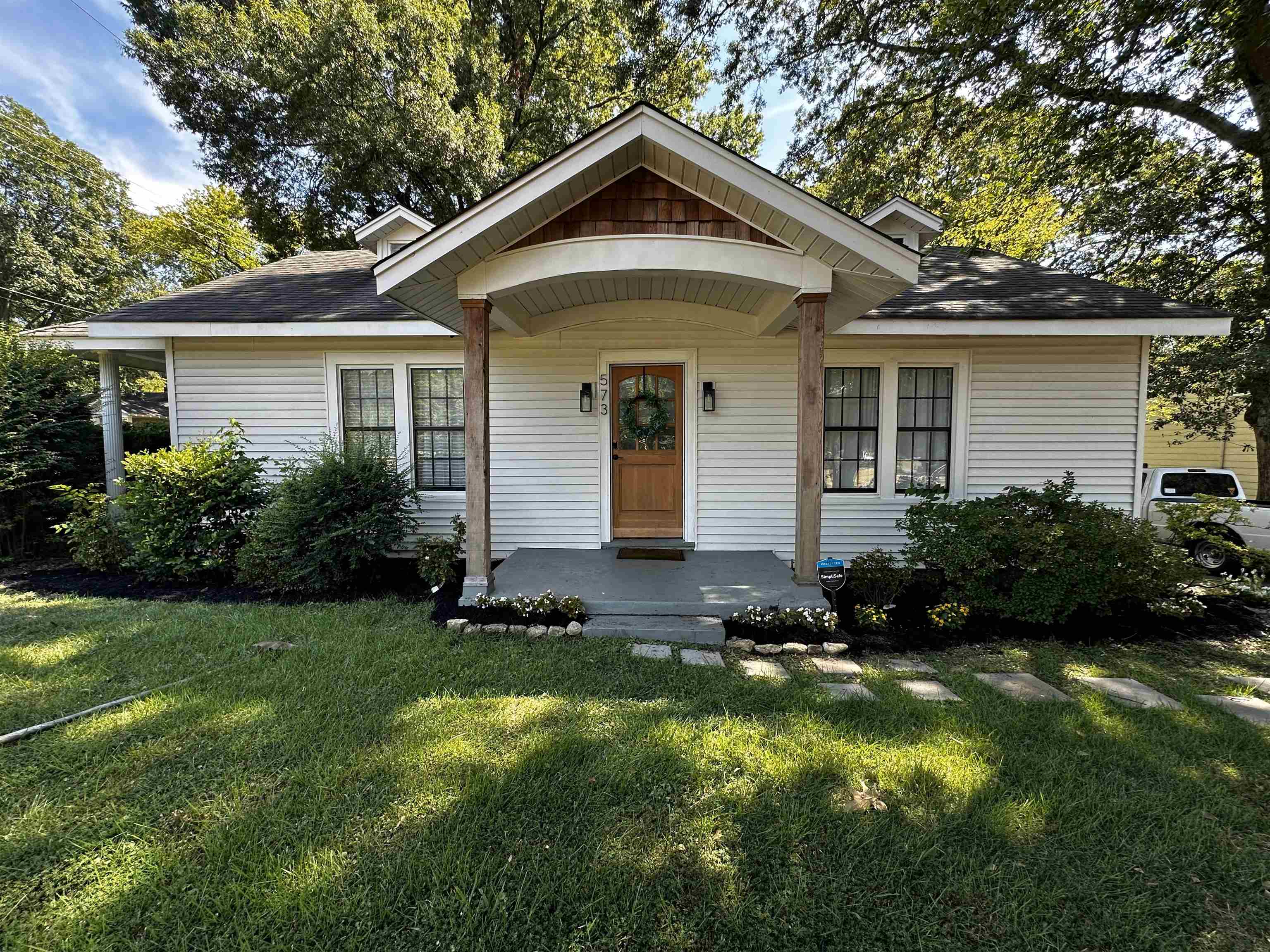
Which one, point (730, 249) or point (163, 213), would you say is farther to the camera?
point (163, 213)

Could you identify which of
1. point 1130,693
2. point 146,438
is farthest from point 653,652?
point 146,438

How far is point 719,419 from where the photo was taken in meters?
6.20

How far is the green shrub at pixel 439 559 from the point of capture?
17.4 ft

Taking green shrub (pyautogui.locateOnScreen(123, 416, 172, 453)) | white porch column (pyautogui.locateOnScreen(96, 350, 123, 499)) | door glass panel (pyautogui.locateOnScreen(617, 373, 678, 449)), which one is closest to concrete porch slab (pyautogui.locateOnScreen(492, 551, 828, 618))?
door glass panel (pyautogui.locateOnScreen(617, 373, 678, 449))

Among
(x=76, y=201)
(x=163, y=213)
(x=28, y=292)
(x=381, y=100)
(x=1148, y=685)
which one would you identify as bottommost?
(x=1148, y=685)

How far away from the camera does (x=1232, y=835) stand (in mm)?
2049

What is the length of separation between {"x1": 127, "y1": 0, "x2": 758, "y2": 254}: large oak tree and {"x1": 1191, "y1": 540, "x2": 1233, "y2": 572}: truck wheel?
11272mm

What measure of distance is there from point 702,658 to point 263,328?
19.5ft

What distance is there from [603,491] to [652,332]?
2.02 metres

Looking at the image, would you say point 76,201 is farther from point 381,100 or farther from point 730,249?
point 730,249

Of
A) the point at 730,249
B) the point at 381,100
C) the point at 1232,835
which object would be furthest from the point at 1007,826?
the point at 381,100

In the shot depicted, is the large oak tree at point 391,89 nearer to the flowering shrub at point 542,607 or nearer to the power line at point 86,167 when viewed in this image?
the power line at point 86,167

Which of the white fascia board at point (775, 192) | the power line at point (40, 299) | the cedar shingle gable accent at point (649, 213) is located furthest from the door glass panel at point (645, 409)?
the power line at point (40, 299)

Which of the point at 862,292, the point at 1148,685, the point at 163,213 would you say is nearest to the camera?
the point at 1148,685
